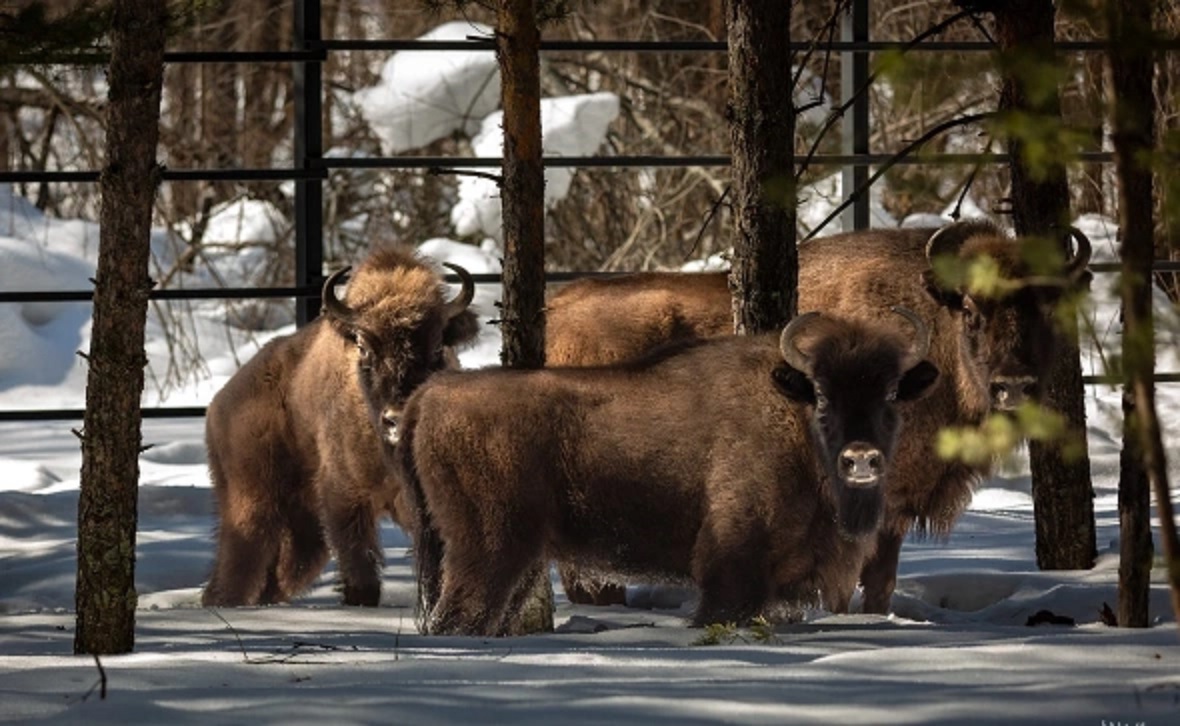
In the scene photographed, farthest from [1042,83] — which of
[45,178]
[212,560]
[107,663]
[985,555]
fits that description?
[45,178]

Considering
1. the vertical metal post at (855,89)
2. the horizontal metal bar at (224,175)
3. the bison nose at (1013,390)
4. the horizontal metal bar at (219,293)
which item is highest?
the vertical metal post at (855,89)

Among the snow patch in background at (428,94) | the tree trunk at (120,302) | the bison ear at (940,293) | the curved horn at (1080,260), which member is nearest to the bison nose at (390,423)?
the tree trunk at (120,302)

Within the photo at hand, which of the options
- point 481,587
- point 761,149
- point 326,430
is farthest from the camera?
point 326,430

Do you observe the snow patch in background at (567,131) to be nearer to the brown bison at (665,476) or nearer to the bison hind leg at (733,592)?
the brown bison at (665,476)

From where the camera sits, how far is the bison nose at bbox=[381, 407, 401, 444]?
727 cm

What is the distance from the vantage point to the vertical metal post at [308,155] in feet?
33.7

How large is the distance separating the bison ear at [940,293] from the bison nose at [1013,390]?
43 cm

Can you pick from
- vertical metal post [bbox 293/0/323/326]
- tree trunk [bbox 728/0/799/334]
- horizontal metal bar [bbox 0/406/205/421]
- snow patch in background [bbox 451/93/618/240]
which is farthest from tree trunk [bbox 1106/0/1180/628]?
snow patch in background [bbox 451/93/618/240]

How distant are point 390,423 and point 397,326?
2.04 ft

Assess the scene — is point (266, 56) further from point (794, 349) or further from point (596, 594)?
point (794, 349)

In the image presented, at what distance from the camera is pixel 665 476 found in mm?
6824

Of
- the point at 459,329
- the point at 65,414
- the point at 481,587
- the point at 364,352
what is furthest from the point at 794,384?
the point at 65,414

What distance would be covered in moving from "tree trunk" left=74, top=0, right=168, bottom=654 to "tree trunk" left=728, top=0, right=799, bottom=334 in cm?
231

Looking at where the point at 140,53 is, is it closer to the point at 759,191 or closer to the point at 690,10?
the point at 759,191
